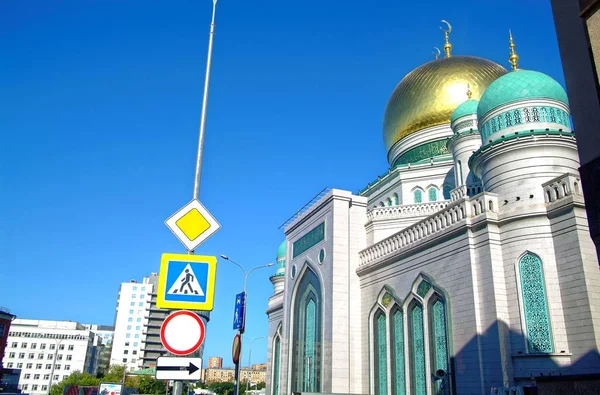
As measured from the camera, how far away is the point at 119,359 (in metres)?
80.2


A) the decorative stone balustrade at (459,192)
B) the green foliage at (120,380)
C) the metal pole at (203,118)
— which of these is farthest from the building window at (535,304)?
the green foliage at (120,380)

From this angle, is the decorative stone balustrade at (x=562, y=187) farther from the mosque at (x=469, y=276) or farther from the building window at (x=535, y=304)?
the building window at (x=535, y=304)

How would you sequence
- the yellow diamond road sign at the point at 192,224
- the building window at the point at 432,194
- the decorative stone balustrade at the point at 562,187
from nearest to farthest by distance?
the yellow diamond road sign at the point at 192,224
the decorative stone balustrade at the point at 562,187
the building window at the point at 432,194

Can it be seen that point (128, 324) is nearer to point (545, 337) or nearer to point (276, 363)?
point (276, 363)

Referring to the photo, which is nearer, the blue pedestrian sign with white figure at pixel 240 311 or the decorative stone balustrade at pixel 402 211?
the blue pedestrian sign with white figure at pixel 240 311

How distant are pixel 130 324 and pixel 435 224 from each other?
249ft

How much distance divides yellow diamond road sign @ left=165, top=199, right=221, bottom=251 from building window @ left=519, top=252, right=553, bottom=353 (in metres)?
9.47

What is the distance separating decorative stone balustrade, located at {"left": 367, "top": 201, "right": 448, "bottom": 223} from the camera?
19.7m

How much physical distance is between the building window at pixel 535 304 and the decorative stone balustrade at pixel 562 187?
1.59m

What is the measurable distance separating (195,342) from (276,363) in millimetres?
21855

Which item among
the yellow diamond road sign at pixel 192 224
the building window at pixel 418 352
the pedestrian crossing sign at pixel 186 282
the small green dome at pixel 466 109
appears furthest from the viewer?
the small green dome at pixel 466 109

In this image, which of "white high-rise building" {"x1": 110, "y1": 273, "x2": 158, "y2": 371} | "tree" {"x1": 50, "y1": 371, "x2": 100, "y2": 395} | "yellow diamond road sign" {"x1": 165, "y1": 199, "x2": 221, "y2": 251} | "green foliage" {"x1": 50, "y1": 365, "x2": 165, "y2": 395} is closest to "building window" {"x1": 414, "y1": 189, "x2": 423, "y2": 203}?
"yellow diamond road sign" {"x1": 165, "y1": 199, "x2": 221, "y2": 251}

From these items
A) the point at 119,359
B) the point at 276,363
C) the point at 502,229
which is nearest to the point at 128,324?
the point at 119,359

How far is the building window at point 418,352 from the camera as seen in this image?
1501 cm
